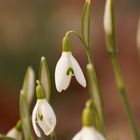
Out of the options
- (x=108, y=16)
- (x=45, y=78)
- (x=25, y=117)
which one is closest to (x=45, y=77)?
(x=45, y=78)

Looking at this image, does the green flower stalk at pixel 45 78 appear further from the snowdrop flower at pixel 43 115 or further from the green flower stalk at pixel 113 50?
the green flower stalk at pixel 113 50

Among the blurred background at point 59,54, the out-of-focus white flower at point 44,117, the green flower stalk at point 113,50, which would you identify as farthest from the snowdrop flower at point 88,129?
the blurred background at point 59,54

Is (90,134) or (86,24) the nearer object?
(90,134)

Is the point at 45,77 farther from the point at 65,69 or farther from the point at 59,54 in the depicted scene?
the point at 59,54

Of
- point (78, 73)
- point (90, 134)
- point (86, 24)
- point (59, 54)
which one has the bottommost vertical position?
point (90, 134)

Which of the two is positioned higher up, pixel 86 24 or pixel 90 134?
pixel 86 24

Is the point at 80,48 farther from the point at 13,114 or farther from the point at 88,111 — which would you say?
the point at 88,111

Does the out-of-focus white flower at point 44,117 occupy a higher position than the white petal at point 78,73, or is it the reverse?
the white petal at point 78,73

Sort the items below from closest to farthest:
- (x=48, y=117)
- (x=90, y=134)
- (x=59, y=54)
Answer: (x=90, y=134)
(x=48, y=117)
(x=59, y=54)

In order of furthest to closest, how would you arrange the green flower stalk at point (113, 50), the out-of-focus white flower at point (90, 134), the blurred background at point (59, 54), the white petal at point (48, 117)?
the blurred background at point (59, 54) < the green flower stalk at point (113, 50) < the white petal at point (48, 117) < the out-of-focus white flower at point (90, 134)
